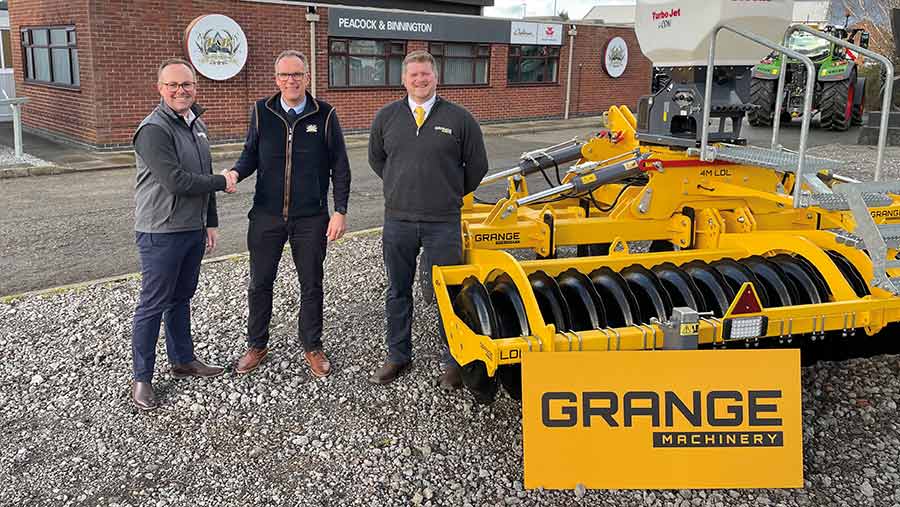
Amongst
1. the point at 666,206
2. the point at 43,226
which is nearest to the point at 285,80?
the point at 666,206

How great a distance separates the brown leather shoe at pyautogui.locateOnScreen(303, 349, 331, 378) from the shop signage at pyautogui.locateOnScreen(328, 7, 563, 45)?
45.2 feet

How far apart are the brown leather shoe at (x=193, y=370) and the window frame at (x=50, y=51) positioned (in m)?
12.2

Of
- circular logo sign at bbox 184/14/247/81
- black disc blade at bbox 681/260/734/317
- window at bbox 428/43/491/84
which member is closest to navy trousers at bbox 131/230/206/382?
black disc blade at bbox 681/260/734/317

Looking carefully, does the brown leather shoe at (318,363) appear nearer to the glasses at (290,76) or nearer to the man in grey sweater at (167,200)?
the man in grey sweater at (167,200)

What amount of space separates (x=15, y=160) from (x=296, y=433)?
38.0 ft

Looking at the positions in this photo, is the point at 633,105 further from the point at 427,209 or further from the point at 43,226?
the point at 427,209

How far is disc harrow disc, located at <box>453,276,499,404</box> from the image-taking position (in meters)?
4.00

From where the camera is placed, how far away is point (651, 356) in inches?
141

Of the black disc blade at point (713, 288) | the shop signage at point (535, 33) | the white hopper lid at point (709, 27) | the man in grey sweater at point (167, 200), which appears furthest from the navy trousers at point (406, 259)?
the shop signage at point (535, 33)

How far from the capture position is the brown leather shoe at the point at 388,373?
188 inches

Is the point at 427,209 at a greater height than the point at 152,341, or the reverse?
the point at 427,209

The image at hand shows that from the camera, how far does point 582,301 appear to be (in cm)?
416

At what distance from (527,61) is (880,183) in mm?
18455

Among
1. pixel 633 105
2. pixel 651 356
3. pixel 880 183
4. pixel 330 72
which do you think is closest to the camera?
pixel 651 356
